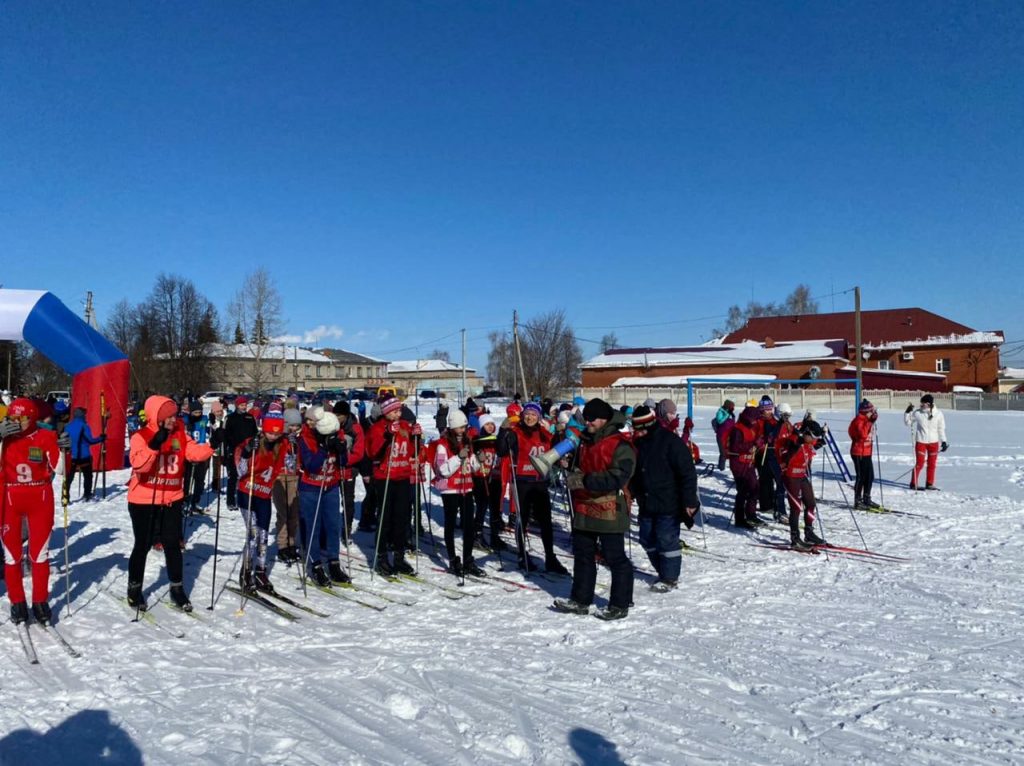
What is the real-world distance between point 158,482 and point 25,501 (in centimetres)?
97

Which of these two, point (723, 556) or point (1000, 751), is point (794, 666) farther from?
point (723, 556)

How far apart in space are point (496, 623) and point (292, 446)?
2868mm

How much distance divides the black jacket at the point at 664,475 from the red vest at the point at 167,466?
4.35 m

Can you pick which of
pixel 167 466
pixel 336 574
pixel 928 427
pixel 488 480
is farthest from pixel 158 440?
pixel 928 427

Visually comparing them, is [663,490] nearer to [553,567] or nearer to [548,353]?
[553,567]

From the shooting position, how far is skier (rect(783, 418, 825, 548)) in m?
8.66

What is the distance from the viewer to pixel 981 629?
575cm

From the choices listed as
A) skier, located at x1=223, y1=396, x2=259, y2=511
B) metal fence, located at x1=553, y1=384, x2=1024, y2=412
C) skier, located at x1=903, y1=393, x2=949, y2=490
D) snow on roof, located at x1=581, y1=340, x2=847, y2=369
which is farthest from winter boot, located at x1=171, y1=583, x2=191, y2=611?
snow on roof, located at x1=581, y1=340, x2=847, y2=369

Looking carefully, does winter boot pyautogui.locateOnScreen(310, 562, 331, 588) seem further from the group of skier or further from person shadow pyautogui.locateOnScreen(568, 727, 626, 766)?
person shadow pyautogui.locateOnScreen(568, 727, 626, 766)

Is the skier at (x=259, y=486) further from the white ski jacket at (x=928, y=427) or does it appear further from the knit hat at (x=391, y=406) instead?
the white ski jacket at (x=928, y=427)

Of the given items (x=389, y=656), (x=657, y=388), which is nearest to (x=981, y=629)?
(x=389, y=656)

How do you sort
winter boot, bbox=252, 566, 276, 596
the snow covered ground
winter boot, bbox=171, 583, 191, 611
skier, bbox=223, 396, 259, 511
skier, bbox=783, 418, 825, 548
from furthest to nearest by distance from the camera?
1. skier, bbox=223, 396, 259, 511
2. skier, bbox=783, 418, 825, 548
3. winter boot, bbox=252, 566, 276, 596
4. winter boot, bbox=171, 583, 191, 611
5. the snow covered ground

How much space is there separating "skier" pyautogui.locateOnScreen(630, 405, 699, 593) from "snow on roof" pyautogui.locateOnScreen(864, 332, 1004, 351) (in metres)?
65.5

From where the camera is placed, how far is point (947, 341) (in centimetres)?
6562
